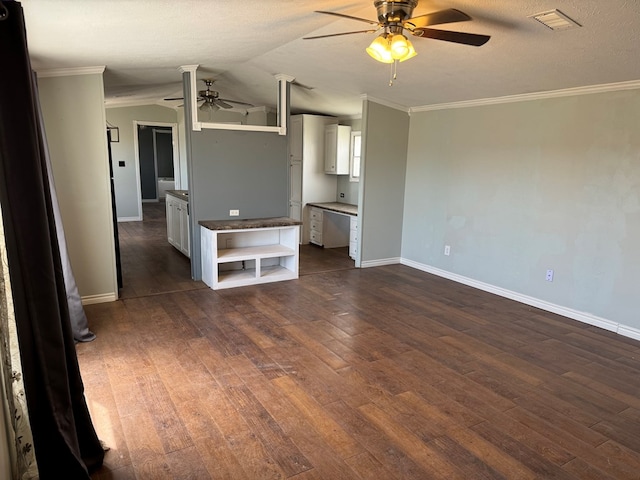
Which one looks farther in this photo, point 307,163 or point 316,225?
point 316,225

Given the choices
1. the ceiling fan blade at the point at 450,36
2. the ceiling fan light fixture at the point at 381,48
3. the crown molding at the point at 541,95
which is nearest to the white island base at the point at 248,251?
the crown molding at the point at 541,95

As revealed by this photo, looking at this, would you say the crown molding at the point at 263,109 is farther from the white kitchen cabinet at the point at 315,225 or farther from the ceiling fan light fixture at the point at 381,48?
the ceiling fan light fixture at the point at 381,48

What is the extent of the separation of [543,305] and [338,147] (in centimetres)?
377

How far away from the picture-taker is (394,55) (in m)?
2.57

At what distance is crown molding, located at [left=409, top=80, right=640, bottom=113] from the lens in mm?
3596

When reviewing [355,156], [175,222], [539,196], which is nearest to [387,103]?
[355,156]

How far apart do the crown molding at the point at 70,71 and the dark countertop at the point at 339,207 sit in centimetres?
343

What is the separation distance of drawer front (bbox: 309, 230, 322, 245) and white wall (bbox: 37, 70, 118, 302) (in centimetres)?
343

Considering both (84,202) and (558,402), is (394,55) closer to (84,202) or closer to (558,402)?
(558,402)

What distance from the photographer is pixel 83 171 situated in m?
3.95

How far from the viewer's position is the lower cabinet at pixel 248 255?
15.6 feet

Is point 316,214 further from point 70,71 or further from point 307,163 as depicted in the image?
point 70,71

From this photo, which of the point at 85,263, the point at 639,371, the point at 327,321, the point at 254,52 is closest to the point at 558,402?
the point at 639,371

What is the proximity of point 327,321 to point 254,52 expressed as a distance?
2.63 m
